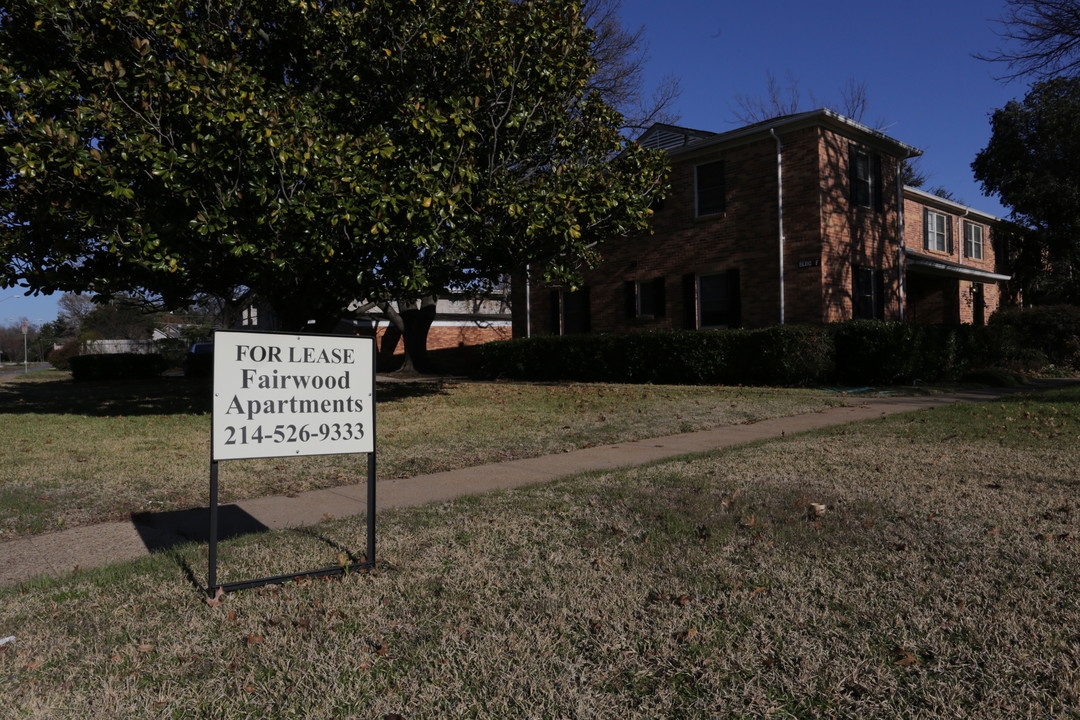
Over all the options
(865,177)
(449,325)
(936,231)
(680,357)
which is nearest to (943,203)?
(936,231)

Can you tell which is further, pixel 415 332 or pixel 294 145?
pixel 415 332

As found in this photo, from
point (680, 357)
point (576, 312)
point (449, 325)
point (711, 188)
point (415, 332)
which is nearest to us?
point (680, 357)

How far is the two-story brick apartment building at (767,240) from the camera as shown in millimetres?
17703

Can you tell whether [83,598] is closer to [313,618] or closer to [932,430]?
[313,618]

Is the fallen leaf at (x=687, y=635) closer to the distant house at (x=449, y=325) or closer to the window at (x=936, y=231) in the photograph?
the window at (x=936, y=231)

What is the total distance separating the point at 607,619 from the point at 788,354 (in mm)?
13708

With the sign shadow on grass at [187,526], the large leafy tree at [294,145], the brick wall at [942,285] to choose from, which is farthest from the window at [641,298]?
the sign shadow on grass at [187,526]

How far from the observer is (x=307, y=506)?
5.86 metres

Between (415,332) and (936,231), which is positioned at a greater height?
(936,231)

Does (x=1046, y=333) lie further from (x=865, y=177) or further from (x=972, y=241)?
(x=865, y=177)

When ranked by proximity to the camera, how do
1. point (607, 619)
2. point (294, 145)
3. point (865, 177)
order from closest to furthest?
point (607, 619) < point (294, 145) < point (865, 177)

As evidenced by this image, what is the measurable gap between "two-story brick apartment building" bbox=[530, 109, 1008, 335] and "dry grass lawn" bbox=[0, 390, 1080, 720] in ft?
42.8

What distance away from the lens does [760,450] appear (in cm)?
798

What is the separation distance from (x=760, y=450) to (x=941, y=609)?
468cm
